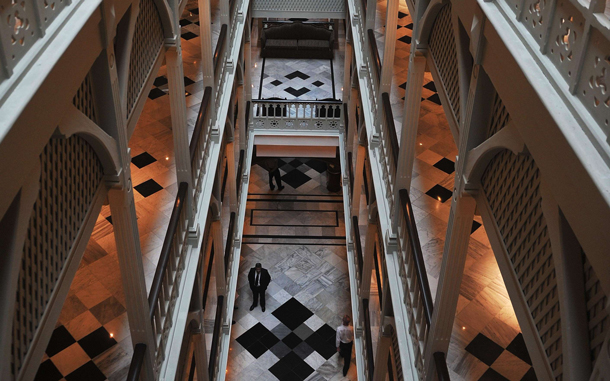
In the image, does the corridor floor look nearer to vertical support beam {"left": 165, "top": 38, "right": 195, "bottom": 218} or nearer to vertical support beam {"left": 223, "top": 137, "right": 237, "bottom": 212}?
vertical support beam {"left": 223, "top": 137, "right": 237, "bottom": 212}

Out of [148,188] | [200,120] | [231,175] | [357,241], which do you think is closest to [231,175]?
[231,175]

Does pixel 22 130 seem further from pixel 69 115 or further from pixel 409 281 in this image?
pixel 409 281

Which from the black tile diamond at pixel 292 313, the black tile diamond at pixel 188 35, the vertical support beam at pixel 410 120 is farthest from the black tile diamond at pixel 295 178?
the vertical support beam at pixel 410 120

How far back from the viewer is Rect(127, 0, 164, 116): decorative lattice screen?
4.13 metres

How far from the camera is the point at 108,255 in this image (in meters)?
6.75

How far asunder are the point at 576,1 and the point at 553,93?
0.35 m

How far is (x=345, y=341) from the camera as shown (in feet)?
30.6

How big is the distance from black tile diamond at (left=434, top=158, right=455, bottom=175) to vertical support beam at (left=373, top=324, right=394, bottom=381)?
254cm

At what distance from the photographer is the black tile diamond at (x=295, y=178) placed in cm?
1464

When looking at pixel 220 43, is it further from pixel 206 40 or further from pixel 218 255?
pixel 218 255

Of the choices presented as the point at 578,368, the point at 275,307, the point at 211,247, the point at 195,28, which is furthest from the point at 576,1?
the point at 195,28

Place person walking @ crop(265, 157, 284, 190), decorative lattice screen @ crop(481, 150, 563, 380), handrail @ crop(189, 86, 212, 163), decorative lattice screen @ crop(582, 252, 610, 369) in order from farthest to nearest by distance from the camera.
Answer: person walking @ crop(265, 157, 284, 190), handrail @ crop(189, 86, 212, 163), decorative lattice screen @ crop(481, 150, 563, 380), decorative lattice screen @ crop(582, 252, 610, 369)

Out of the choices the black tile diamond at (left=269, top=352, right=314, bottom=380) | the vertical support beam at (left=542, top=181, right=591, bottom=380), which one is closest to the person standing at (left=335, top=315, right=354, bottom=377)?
the black tile diamond at (left=269, top=352, right=314, bottom=380)

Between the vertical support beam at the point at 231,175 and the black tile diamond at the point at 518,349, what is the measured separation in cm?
611
